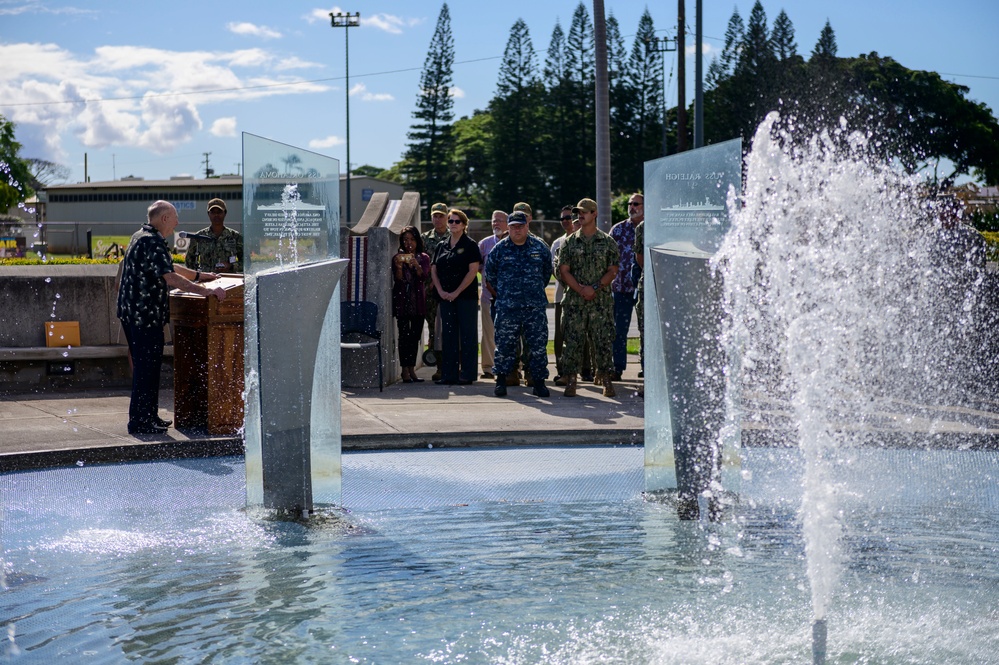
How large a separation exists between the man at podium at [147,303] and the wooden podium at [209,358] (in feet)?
0.44

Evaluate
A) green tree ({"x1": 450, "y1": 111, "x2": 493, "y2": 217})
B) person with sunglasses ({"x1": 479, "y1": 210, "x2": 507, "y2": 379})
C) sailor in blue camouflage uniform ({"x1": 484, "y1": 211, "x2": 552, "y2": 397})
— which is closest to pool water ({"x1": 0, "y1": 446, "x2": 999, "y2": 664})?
sailor in blue camouflage uniform ({"x1": 484, "y1": 211, "x2": 552, "y2": 397})

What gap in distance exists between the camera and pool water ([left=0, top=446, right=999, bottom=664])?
4203 millimetres

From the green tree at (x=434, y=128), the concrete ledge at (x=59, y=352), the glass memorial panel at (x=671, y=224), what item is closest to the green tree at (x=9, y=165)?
the green tree at (x=434, y=128)

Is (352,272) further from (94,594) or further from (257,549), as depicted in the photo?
(94,594)

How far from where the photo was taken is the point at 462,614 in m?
4.55

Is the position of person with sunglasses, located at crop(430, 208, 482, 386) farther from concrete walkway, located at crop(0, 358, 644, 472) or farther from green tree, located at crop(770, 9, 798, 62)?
green tree, located at crop(770, 9, 798, 62)

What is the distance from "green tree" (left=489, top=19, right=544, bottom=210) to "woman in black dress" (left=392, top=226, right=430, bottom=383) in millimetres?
60998

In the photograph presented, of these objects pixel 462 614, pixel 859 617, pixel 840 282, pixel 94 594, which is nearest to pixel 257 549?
pixel 94 594

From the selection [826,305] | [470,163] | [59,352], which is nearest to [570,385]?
[826,305]

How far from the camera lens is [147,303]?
26.4 ft

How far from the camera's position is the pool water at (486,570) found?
4.20 metres

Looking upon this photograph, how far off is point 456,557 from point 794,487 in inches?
106

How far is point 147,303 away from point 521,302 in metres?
3.75

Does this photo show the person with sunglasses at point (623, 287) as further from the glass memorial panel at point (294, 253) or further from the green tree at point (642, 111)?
the green tree at point (642, 111)
